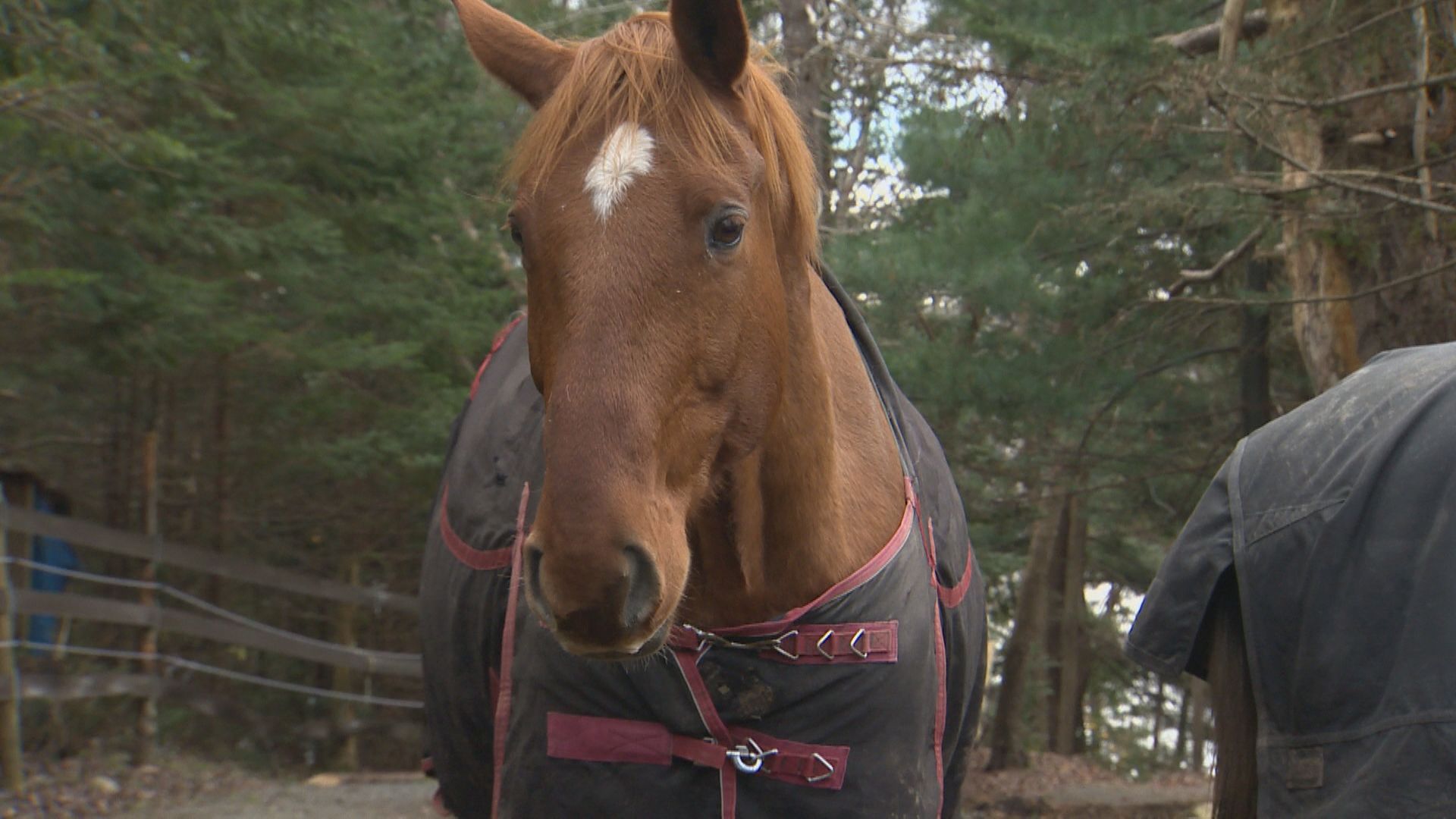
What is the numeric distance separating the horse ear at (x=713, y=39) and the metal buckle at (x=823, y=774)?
136cm

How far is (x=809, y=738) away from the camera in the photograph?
2.61 metres

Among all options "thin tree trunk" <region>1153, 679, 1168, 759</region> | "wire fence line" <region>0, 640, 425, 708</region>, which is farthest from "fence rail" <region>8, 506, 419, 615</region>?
"thin tree trunk" <region>1153, 679, 1168, 759</region>

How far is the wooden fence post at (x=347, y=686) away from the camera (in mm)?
10836

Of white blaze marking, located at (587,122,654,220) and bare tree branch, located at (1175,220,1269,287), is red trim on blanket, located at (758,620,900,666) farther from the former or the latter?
bare tree branch, located at (1175,220,1269,287)

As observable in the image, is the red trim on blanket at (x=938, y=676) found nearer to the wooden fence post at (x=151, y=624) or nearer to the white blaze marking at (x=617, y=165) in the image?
the white blaze marking at (x=617, y=165)

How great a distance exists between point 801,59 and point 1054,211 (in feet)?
6.75

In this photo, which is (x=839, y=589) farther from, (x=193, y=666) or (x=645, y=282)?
(x=193, y=666)

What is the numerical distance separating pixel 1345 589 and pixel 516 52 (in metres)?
1.97

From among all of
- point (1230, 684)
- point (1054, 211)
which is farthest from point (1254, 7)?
point (1230, 684)

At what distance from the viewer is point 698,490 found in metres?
2.35

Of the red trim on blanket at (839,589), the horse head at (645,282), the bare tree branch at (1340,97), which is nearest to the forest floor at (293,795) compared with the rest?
the bare tree branch at (1340,97)

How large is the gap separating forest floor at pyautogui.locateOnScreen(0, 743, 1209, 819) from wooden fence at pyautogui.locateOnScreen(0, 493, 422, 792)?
33 cm

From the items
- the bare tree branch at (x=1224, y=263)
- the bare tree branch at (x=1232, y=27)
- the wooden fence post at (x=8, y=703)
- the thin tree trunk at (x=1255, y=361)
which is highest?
the bare tree branch at (x=1232, y=27)

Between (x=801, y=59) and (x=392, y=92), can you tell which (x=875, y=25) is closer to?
(x=801, y=59)
